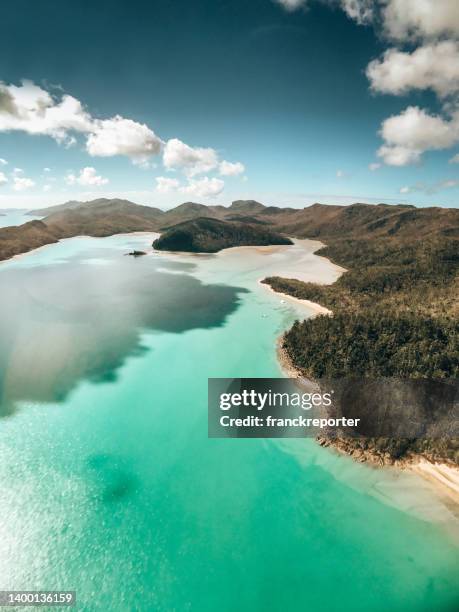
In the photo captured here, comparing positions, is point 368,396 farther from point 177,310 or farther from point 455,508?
point 177,310

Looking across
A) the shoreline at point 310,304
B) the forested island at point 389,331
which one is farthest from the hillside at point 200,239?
the shoreline at point 310,304

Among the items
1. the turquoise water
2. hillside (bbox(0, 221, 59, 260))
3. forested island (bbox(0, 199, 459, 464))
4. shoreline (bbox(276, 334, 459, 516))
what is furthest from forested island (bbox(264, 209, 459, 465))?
hillside (bbox(0, 221, 59, 260))

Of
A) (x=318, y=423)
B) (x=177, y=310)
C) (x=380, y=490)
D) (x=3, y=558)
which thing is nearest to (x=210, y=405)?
(x=318, y=423)

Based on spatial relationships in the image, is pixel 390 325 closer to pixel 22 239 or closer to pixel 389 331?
pixel 389 331

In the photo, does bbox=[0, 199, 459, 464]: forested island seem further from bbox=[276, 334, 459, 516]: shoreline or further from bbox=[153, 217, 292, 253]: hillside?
bbox=[153, 217, 292, 253]: hillside

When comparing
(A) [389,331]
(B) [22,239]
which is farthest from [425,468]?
(B) [22,239]
